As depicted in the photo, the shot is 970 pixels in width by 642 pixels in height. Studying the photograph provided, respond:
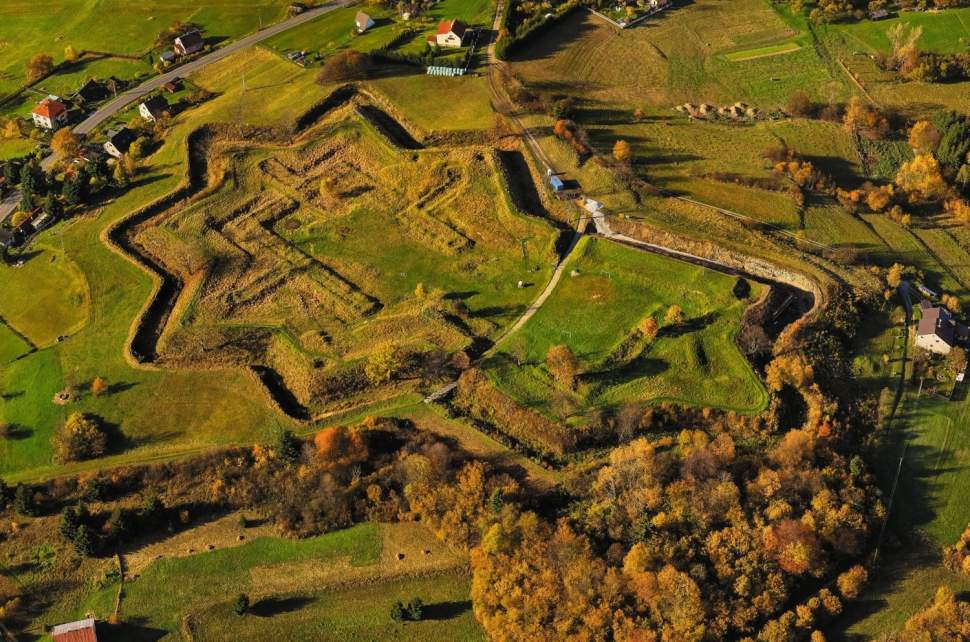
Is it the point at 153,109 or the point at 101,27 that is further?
the point at 101,27

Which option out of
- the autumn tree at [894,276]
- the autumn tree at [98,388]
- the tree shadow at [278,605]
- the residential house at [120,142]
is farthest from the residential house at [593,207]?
the residential house at [120,142]

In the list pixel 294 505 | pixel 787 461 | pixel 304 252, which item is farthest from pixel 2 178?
pixel 787 461

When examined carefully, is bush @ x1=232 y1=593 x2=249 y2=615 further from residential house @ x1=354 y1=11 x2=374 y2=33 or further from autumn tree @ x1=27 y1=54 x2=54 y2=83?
autumn tree @ x1=27 y1=54 x2=54 y2=83

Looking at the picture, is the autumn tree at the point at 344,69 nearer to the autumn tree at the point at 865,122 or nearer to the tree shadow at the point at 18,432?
the tree shadow at the point at 18,432

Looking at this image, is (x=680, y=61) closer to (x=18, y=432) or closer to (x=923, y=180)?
(x=923, y=180)

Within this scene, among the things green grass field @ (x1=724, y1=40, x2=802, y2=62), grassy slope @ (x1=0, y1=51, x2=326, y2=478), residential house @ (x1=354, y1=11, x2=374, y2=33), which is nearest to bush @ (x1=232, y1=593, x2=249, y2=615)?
grassy slope @ (x1=0, y1=51, x2=326, y2=478)

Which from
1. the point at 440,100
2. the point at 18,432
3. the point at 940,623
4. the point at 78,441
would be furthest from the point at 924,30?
the point at 18,432
